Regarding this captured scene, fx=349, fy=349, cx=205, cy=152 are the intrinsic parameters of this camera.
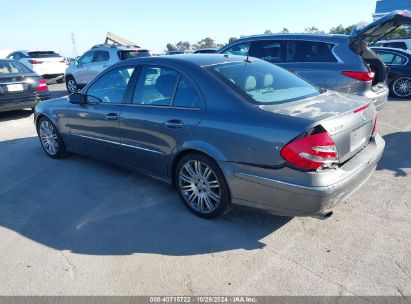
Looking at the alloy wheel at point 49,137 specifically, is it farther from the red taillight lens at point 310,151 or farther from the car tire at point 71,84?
the car tire at point 71,84

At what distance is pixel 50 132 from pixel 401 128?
20.5 ft

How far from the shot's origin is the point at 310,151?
8.85ft

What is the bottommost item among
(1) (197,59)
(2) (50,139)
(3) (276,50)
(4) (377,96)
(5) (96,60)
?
(2) (50,139)

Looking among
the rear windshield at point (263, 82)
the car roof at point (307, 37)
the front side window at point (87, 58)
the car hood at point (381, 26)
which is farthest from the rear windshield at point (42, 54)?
the rear windshield at point (263, 82)

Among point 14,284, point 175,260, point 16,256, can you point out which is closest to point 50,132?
point 16,256

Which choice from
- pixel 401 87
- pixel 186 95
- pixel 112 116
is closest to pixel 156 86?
pixel 186 95

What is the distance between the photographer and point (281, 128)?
279 cm

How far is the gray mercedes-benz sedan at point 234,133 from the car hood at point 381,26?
2.54 m

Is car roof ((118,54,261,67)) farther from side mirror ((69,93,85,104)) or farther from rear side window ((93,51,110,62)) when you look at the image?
rear side window ((93,51,110,62))

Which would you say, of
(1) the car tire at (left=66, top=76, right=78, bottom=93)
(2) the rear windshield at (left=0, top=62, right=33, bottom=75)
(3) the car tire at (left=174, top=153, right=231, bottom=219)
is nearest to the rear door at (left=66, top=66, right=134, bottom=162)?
(3) the car tire at (left=174, top=153, right=231, bottom=219)

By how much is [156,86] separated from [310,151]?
195 centimetres

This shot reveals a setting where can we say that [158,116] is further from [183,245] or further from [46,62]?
[46,62]

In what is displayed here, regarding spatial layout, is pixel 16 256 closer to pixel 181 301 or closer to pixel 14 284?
pixel 14 284

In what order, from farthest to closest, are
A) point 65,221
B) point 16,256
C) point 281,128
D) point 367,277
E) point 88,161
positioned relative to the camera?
point 88,161, point 65,221, point 16,256, point 281,128, point 367,277
